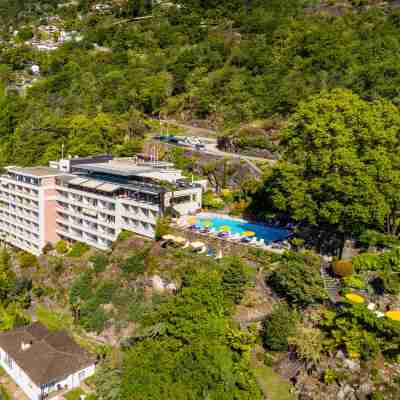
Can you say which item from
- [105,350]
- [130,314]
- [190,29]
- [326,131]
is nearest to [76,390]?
[105,350]

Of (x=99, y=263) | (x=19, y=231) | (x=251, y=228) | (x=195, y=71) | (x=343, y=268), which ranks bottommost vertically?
(x=19, y=231)

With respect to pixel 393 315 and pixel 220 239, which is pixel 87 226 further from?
pixel 393 315

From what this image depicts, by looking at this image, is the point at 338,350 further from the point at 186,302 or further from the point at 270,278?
the point at 186,302

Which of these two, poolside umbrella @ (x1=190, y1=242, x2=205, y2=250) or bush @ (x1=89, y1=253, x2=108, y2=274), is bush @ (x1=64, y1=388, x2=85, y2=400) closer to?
bush @ (x1=89, y1=253, x2=108, y2=274)

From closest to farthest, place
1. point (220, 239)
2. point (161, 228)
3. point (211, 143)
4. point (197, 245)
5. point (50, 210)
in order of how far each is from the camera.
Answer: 1. point (197, 245)
2. point (220, 239)
3. point (161, 228)
4. point (50, 210)
5. point (211, 143)

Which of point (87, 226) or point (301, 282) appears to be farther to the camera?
point (87, 226)

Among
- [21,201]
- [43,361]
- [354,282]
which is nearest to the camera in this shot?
[354,282]

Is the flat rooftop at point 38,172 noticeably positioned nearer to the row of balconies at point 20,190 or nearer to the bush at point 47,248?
the row of balconies at point 20,190

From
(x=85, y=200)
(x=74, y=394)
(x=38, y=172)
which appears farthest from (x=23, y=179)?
(x=74, y=394)
